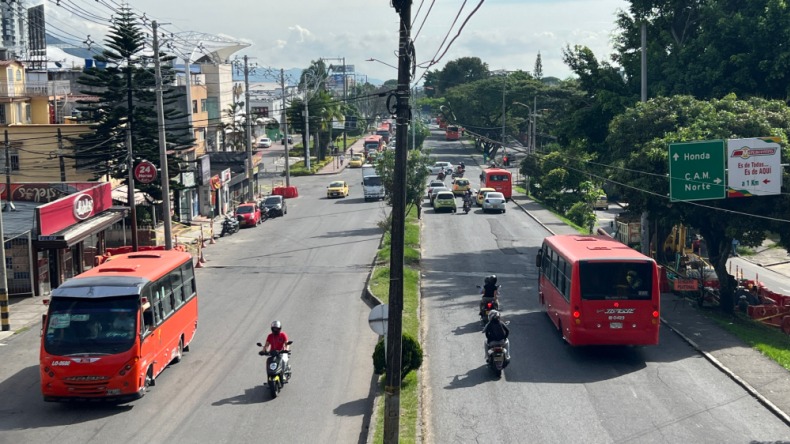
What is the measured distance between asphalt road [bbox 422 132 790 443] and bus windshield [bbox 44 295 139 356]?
20.9 ft

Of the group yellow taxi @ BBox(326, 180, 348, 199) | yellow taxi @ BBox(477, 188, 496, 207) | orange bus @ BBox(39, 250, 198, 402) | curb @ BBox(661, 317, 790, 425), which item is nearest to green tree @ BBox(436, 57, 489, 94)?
yellow taxi @ BBox(326, 180, 348, 199)

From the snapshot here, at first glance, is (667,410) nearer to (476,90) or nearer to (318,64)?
(476,90)

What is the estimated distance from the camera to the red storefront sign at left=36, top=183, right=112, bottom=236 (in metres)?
32.4

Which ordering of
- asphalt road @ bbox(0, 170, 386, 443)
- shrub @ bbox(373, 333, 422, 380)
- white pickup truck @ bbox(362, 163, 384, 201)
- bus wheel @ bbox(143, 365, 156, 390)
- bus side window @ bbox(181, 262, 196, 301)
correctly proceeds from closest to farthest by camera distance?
asphalt road @ bbox(0, 170, 386, 443) < bus wheel @ bbox(143, 365, 156, 390) < shrub @ bbox(373, 333, 422, 380) < bus side window @ bbox(181, 262, 196, 301) < white pickup truck @ bbox(362, 163, 384, 201)

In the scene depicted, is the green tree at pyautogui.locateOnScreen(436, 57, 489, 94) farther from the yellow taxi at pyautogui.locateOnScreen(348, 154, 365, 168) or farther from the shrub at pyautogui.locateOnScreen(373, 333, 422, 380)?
the shrub at pyautogui.locateOnScreen(373, 333, 422, 380)

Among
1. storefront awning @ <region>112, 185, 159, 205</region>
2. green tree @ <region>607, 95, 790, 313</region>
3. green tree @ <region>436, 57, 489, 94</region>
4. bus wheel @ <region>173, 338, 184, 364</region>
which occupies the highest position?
green tree @ <region>436, 57, 489, 94</region>

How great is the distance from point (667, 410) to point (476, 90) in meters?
119

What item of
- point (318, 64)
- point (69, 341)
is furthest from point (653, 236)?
point (318, 64)

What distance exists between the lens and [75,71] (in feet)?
258

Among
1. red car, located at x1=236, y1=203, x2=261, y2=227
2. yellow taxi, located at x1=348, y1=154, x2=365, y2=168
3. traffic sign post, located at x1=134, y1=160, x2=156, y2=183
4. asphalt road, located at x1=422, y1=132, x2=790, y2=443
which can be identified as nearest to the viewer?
asphalt road, located at x1=422, y1=132, x2=790, y2=443

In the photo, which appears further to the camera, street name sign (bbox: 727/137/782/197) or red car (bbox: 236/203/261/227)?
red car (bbox: 236/203/261/227)

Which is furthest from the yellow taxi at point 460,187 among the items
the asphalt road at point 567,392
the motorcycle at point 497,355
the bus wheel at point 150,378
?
the bus wheel at point 150,378

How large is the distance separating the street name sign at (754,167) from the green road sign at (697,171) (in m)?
0.36

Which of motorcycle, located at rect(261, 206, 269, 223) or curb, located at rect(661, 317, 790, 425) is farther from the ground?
motorcycle, located at rect(261, 206, 269, 223)
